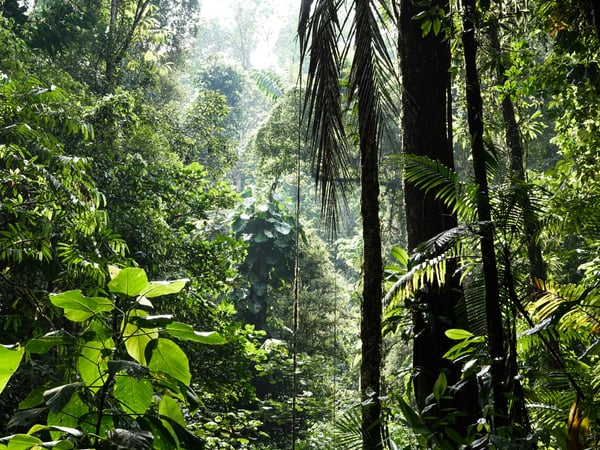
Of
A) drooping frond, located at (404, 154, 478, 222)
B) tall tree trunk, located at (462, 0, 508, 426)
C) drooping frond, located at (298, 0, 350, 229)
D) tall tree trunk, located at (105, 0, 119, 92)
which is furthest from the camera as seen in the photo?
tall tree trunk, located at (105, 0, 119, 92)

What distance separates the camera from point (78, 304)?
3.26 feet

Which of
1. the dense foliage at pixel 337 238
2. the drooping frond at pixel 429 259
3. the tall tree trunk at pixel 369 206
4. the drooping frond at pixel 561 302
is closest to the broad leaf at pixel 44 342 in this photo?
the dense foliage at pixel 337 238

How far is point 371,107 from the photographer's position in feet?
8.73

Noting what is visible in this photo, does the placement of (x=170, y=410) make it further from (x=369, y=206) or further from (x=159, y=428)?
(x=369, y=206)

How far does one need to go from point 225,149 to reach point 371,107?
882 centimetres

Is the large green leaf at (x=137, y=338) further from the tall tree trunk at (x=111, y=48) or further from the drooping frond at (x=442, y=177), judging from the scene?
the tall tree trunk at (x=111, y=48)

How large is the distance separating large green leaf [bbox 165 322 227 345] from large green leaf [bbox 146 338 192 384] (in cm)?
3

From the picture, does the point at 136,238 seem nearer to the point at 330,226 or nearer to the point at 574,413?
the point at 330,226

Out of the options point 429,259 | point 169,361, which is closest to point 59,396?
point 169,361

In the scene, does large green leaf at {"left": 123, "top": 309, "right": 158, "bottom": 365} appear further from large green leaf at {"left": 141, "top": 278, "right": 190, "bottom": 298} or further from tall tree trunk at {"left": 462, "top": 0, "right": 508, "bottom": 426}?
tall tree trunk at {"left": 462, "top": 0, "right": 508, "bottom": 426}

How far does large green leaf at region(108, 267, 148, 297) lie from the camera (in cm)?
100

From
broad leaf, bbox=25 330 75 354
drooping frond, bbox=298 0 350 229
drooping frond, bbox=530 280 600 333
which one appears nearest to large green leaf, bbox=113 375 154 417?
broad leaf, bbox=25 330 75 354

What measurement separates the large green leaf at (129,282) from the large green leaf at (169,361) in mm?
96

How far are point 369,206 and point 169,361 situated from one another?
1726 millimetres
